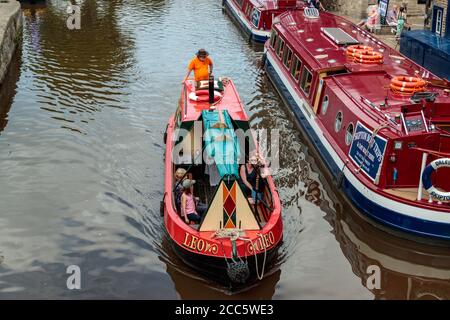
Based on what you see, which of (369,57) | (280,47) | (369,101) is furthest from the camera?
(280,47)

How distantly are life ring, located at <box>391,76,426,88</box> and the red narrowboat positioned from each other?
3.76m

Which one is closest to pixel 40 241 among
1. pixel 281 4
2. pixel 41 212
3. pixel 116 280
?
pixel 41 212

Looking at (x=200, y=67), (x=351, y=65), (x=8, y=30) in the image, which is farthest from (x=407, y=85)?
(x=8, y=30)

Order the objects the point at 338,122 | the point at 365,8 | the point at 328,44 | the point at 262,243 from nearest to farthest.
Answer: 1. the point at 262,243
2. the point at 338,122
3. the point at 328,44
4. the point at 365,8

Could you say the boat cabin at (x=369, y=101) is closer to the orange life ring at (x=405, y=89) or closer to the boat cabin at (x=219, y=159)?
the orange life ring at (x=405, y=89)

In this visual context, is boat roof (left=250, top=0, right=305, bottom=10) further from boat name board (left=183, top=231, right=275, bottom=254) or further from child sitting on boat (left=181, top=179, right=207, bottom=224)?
boat name board (left=183, top=231, right=275, bottom=254)

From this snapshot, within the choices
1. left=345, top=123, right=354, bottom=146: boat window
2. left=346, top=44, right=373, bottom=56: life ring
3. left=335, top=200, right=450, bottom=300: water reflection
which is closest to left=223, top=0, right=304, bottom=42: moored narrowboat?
left=346, top=44, right=373, bottom=56: life ring

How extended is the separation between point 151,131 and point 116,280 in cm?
772

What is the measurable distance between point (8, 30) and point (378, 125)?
17.0m

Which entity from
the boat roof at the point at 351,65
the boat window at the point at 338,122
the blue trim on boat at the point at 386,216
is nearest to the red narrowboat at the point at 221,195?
the blue trim on boat at the point at 386,216

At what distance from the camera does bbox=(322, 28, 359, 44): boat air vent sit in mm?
18750

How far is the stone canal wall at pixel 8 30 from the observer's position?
22219 millimetres

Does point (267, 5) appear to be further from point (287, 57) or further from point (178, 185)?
point (178, 185)

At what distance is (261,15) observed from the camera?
2839 centimetres
